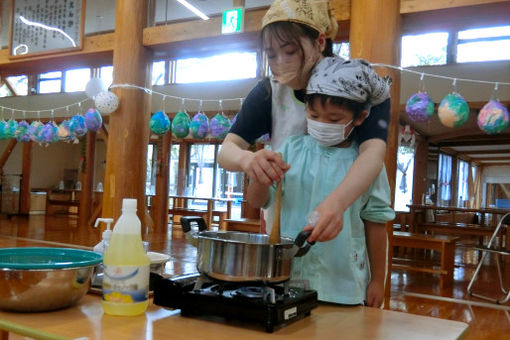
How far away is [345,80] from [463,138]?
10447 millimetres

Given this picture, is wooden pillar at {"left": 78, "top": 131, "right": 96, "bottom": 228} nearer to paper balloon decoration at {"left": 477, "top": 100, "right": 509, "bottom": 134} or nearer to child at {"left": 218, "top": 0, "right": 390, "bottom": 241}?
paper balloon decoration at {"left": 477, "top": 100, "right": 509, "bottom": 134}

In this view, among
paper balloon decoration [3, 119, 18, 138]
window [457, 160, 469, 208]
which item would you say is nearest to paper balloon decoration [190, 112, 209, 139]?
paper balloon decoration [3, 119, 18, 138]

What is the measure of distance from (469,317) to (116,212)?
309 cm

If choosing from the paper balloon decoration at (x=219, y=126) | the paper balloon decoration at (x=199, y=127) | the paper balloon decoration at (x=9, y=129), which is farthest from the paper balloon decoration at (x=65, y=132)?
the paper balloon decoration at (x=219, y=126)

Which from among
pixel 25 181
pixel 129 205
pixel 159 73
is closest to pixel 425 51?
pixel 159 73

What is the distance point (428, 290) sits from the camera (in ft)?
16.8

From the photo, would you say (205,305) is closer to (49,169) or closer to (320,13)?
(320,13)

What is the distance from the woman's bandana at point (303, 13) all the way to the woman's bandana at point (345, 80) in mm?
90

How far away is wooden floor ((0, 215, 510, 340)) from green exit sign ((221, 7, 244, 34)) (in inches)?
89.5

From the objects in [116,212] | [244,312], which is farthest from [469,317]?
[244,312]

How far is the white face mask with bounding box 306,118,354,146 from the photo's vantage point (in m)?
1.04

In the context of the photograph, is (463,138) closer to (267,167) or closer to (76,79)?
(76,79)

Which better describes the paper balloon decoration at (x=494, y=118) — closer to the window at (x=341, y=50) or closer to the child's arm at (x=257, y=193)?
the window at (x=341, y=50)

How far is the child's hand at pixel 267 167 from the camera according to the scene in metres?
0.91
